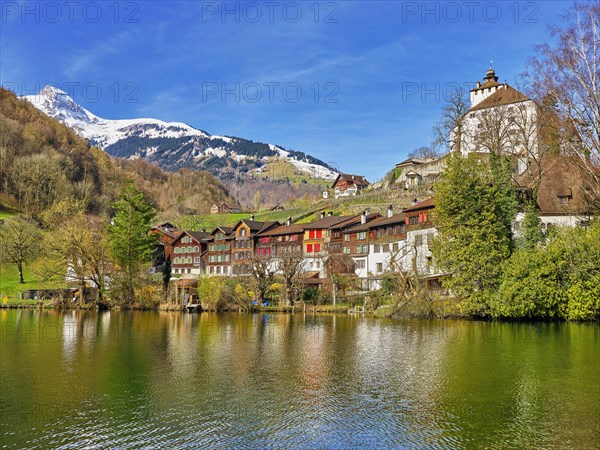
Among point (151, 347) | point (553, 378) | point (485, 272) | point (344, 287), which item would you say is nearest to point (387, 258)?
point (344, 287)

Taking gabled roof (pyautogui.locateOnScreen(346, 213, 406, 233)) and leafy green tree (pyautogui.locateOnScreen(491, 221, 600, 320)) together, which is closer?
leafy green tree (pyautogui.locateOnScreen(491, 221, 600, 320))

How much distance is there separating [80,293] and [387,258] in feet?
135

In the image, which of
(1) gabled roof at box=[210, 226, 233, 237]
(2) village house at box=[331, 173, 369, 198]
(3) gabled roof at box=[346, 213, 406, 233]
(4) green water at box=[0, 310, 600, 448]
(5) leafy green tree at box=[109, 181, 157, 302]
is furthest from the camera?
(2) village house at box=[331, 173, 369, 198]

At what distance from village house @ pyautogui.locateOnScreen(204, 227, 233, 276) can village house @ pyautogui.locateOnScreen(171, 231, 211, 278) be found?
1653mm

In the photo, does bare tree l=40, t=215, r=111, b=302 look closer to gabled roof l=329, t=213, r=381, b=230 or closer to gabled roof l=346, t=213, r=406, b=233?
gabled roof l=329, t=213, r=381, b=230

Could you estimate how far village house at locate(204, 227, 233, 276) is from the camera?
298 feet

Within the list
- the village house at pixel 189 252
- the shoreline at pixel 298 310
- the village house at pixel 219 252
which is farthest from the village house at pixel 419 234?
the village house at pixel 189 252

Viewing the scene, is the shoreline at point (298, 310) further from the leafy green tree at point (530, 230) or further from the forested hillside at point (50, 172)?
the forested hillside at point (50, 172)

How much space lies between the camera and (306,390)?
2130 cm

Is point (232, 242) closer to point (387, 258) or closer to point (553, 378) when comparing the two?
point (387, 258)

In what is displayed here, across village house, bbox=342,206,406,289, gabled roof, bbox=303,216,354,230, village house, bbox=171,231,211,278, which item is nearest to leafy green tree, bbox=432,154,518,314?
village house, bbox=342,206,406,289

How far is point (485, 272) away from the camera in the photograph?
47.4 metres

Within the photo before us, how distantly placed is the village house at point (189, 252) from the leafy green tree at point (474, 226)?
51.8 meters

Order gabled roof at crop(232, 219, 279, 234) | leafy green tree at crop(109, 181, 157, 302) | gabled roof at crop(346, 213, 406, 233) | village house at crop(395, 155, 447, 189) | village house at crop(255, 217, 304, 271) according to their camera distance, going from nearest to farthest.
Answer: gabled roof at crop(346, 213, 406, 233)
leafy green tree at crop(109, 181, 157, 302)
village house at crop(255, 217, 304, 271)
gabled roof at crop(232, 219, 279, 234)
village house at crop(395, 155, 447, 189)
